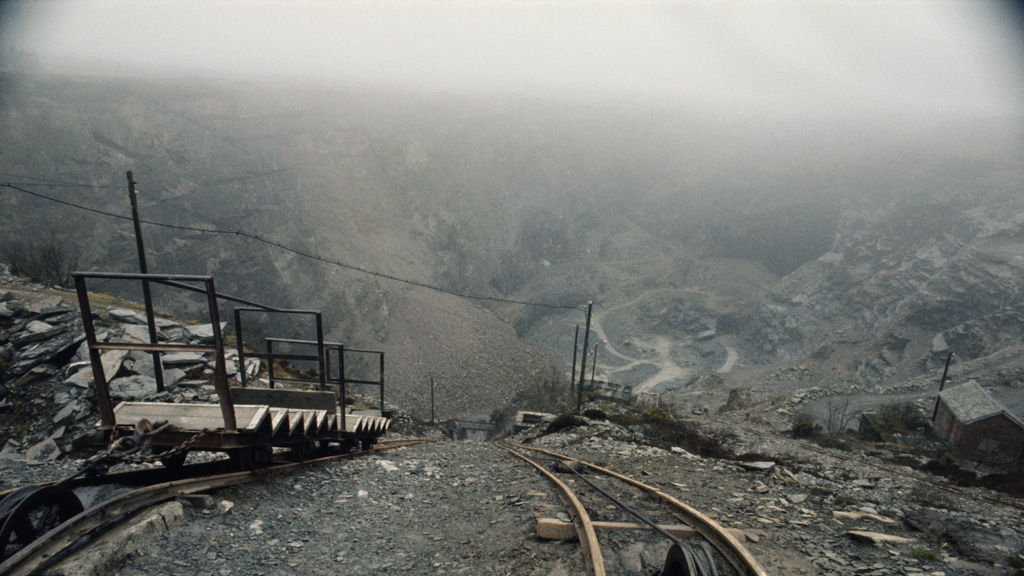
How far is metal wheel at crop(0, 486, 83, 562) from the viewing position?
273 cm

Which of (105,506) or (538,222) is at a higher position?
(105,506)

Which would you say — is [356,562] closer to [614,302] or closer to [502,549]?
[502,549]

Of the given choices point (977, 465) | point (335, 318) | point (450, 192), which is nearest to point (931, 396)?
point (977, 465)

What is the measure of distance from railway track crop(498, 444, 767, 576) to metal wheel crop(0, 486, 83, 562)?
3.97m

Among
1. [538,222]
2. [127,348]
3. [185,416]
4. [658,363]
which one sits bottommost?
[658,363]

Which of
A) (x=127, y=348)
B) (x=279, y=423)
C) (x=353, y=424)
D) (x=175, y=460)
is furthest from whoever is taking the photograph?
(x=353, y=424)

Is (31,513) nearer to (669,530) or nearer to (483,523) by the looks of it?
(483,523)

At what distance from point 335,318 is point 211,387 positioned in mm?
26945

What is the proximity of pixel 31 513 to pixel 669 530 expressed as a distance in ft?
17.3

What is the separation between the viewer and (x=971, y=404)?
19.7m

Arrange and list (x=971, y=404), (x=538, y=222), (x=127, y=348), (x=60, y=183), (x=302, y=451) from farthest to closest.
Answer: (x=538, y=222)
(x=60, y=183)
(x=971, y=404)
(x=302, y=451)
(x=127, y=348)

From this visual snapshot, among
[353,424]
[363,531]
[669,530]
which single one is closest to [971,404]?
[669,530]

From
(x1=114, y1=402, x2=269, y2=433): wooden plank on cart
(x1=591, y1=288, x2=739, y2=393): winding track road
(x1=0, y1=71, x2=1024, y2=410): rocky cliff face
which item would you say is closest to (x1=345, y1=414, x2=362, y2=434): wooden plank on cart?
(x1=114, y1=402, x2=269, y2=433): wooden plank on cart

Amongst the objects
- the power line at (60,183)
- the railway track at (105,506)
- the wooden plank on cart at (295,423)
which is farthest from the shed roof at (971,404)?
the power line at (60,183)
